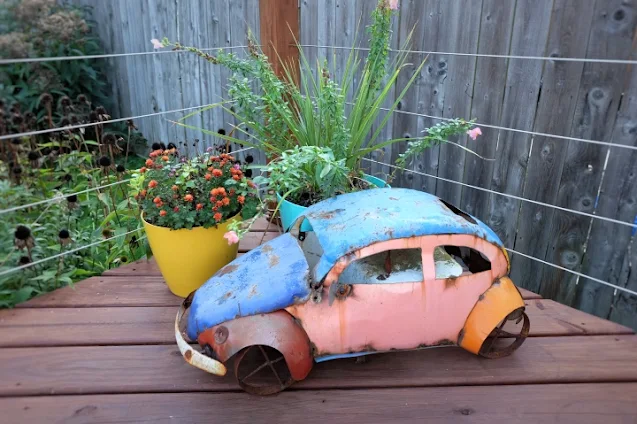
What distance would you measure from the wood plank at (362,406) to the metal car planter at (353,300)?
79 mm

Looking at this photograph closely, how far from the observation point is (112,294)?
1.90 m

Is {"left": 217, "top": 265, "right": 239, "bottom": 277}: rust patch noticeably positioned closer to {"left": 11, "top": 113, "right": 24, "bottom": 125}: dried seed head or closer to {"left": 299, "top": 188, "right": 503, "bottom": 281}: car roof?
{"left": 299, "top": 188, "right": 503, "bottom": 281}: car roof

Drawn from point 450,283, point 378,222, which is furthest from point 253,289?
point 450,283

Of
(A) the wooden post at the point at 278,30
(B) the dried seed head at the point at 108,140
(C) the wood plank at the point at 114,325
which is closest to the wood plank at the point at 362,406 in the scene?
(C) the wood plank at the point at 114,325

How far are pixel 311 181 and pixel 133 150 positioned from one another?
303 centimetres

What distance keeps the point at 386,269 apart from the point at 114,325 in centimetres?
95

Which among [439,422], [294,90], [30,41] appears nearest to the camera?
[439,422]

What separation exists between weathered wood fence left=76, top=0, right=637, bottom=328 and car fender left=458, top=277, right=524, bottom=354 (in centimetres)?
69

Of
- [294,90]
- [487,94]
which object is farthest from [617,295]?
[294,90]

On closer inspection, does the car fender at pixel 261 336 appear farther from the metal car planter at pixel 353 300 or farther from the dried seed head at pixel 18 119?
the dried seed head at pixel 18 119

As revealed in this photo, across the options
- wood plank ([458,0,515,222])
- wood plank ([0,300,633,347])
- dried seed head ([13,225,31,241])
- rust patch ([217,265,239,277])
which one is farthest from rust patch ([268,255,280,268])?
wood plank ([458,0,515,222])

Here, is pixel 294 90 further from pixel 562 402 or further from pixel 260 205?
pixel 562 402

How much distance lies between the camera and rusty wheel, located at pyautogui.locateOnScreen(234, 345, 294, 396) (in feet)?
4.58

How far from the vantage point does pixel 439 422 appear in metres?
1.32
